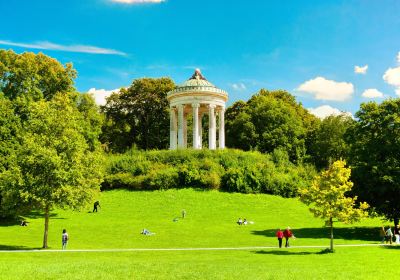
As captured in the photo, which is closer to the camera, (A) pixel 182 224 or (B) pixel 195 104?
(A) pixel 182 224

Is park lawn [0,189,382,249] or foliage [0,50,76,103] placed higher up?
foliage [0,50,76,103]

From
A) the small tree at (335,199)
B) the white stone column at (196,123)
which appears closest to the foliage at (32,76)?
the white stone column at (196,123)

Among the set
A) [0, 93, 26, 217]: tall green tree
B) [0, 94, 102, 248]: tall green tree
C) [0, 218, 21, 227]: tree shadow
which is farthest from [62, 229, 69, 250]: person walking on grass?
[0, 218, 21, 227]: tree shadow

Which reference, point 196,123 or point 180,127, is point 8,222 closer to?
point 180,127

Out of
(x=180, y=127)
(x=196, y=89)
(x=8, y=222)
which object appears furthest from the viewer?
(x=180, y=127)

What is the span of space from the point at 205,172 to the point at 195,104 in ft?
37.3

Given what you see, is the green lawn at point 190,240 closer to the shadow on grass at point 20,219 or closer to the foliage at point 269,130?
the shadow on grass at point 20,219

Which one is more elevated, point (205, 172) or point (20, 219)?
point (205, 172)

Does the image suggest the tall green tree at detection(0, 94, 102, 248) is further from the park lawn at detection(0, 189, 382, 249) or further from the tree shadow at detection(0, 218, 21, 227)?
the tree shadow at detection(0, 218, 21, 227)

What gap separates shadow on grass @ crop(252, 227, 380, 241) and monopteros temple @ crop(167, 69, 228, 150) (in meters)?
27.1

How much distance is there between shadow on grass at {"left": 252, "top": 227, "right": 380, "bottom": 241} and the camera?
36.0m

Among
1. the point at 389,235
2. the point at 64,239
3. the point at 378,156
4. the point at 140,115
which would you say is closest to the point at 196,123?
the point at 140,115

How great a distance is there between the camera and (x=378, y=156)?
127 feet

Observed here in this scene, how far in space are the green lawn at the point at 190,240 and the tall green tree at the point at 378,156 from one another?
3121 millimetres
